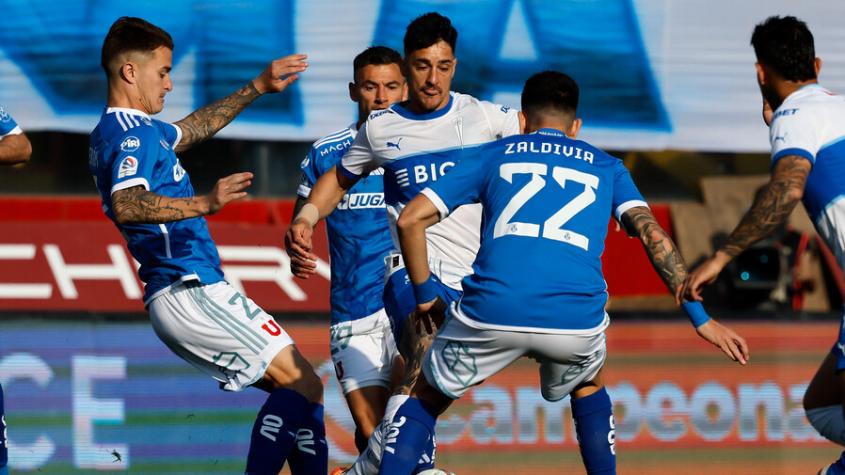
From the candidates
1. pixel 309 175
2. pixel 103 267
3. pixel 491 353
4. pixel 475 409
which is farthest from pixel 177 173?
pixel 475 409

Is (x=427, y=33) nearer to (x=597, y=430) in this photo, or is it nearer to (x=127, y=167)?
(x=127, y=167)

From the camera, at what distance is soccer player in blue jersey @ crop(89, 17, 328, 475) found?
545 centimetres

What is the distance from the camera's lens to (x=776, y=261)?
9.70 meters

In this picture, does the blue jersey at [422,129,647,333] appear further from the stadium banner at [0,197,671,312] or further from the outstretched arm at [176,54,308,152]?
the stadium banner at [0,197,671,312]

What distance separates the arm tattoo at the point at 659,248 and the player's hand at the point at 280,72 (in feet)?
6.25

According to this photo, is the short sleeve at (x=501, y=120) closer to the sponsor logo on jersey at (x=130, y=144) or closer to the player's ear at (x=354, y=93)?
the player's ear at (x=354, y=93)

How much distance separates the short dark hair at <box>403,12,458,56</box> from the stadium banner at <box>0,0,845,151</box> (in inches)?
115

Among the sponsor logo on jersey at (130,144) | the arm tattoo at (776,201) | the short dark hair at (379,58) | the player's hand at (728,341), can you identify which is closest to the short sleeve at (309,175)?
the short dark hair at (379,58)

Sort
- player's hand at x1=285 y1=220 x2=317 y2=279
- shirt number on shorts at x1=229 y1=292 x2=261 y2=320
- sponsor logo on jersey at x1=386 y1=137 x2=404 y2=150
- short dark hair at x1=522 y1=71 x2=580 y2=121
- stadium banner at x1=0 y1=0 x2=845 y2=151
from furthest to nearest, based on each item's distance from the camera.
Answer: stadium banner at x1=0 y1=0 x2=845 y2=151, sponsor logo on jersey at x1=386 y1=137 x2=404 y2=150, shirt number on shorts at x1=229 y1=292 x2=261 y2=320, player's hand at x1=285 y1=220 x2=317 y2=279, short dark hair at x1=522 y1=71 x2=580 y2=121

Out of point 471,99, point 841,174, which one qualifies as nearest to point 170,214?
point 471,99

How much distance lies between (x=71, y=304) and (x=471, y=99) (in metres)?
3.21

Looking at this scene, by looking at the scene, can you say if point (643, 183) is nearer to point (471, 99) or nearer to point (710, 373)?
point (710, 373)

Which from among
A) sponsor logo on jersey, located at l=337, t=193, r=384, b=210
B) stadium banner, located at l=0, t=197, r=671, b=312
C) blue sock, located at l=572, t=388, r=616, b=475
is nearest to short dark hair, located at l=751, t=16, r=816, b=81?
blue sock, located at l=572, t=388, r=616, b=475

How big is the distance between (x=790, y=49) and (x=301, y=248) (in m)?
2.17
